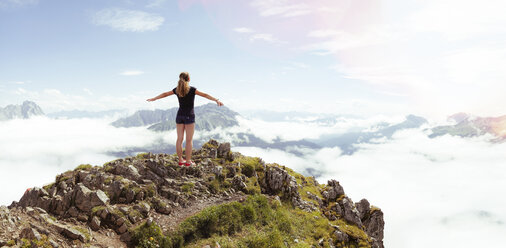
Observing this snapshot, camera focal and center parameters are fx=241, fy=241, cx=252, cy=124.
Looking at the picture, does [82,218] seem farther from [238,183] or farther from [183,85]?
[238,183]

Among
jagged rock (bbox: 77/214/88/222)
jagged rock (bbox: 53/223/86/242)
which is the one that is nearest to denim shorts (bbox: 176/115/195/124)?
jagged rock (bbox: 77/214/88/222)

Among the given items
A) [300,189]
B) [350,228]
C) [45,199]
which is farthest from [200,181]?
[350,228]

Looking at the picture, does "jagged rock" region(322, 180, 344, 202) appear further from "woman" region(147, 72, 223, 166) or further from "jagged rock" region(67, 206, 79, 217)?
"jagged rock" region(67, 206, 79, 217)

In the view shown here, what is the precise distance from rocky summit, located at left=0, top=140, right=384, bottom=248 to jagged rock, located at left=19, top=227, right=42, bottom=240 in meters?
0.04

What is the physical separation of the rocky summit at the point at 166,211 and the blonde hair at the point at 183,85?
777cm

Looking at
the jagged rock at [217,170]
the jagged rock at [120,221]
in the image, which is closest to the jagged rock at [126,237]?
the jagged rock at [120,221]

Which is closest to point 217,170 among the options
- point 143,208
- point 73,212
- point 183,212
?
point 183,212

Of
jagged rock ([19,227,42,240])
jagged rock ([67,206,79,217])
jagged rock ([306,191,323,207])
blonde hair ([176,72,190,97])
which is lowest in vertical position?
jagged rock ([306,191,323,207])

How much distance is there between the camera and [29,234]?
10320 mm

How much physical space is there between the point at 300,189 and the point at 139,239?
20.1m

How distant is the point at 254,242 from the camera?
1515 cm

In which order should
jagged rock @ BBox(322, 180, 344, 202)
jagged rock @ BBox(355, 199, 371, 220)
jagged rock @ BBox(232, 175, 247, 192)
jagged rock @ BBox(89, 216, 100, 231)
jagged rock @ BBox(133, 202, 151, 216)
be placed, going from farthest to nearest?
jagged rock @ BBox(355, 199, 371, 220) → jagged rock @ BBox(322, 180, 344, 202) → jagged rock @ BBox(232, 175, 247, 192) → jagged rock @ BBox(133, 202, 151, 216) → jagged rock @ BBox(89, 216, 100, 231)

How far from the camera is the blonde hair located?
15.4 metres

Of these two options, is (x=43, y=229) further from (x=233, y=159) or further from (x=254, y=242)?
(x=233, y=159)
